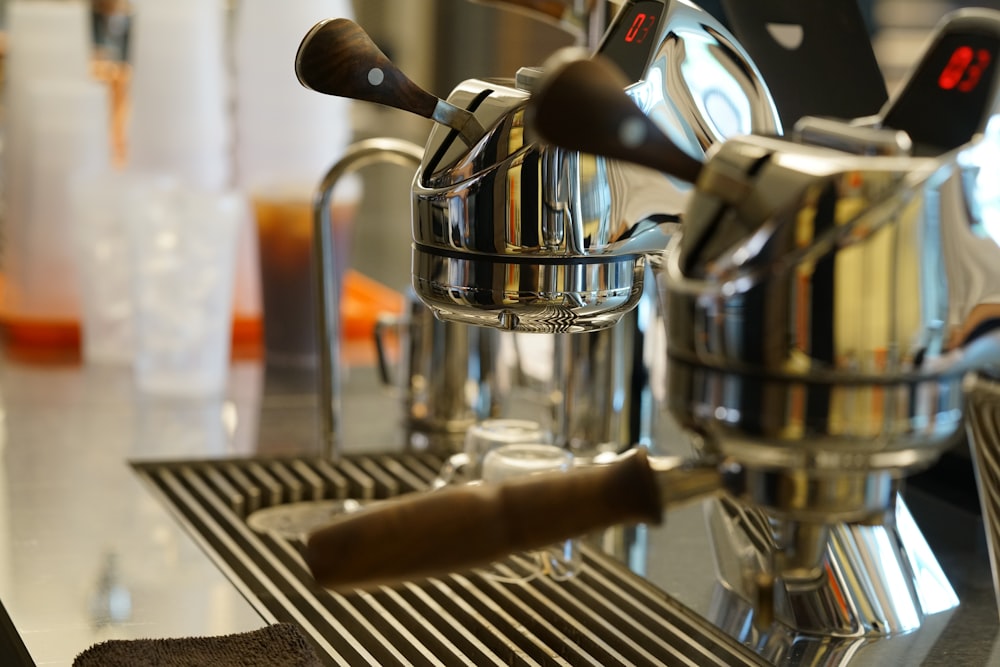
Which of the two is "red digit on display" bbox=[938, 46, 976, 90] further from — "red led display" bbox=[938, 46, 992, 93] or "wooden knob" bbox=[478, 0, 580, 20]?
"wooden knob" bbox=[478, 0, 580, 20]

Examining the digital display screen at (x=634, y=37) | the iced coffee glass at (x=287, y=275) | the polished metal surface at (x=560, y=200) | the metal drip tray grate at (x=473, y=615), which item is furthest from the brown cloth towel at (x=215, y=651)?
the iced coffee glass at (x=287, y=275)

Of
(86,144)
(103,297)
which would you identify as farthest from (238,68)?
(103,297)

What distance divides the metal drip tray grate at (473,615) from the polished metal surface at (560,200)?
0.58 ft

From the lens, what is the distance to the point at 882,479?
43 cm

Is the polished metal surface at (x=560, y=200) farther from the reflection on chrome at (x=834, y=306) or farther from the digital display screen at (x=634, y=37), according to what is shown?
the reflection on chrome at (x=834, y=306)

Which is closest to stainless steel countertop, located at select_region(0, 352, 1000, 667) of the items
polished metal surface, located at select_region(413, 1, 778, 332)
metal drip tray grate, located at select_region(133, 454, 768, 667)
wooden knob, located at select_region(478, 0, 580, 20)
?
metal drip tray grate, located at select_region(133, 454, 768, 667)

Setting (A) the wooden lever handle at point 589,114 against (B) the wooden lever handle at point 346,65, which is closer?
(A) the wooden lever handle at point 589,114

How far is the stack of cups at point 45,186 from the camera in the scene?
4.56ft

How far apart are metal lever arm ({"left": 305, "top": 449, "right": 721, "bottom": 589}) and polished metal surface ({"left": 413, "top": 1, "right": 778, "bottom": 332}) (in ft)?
0.53

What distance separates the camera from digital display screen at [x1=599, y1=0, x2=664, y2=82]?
0.59 meters

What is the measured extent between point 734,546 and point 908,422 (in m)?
0.33

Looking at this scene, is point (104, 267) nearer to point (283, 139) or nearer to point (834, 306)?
point (283, 139)

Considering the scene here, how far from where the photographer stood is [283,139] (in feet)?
4.63

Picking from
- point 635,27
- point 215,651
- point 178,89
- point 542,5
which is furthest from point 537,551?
point 178,89
